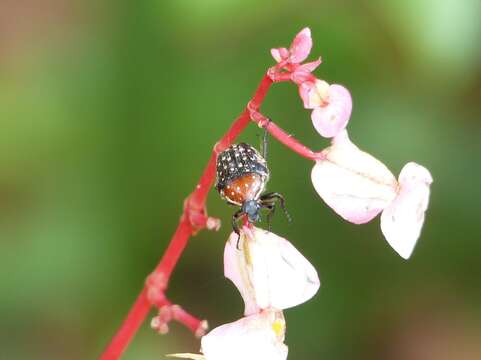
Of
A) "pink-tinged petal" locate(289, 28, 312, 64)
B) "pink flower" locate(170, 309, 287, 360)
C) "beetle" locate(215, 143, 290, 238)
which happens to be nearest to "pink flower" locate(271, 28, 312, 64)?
"pink-tinged petal" locate(289, 28, 312, 64)

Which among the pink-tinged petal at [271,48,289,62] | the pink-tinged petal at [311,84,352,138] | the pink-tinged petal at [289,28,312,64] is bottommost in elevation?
the pink-tinged petal at [311,84,352,138]

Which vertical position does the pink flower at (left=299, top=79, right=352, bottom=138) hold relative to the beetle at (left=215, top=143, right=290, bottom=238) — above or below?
above

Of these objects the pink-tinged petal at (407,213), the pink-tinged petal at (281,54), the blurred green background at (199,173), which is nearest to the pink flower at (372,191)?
the pink-tinged petal at (407,213)

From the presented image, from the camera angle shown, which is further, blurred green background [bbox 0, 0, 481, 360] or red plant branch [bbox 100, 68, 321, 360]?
blurred green background [bbox 0, 0, 481, 360]

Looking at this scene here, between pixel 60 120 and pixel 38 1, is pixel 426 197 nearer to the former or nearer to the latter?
pixel 60 120

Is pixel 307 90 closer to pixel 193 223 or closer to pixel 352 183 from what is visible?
pixel 352 183

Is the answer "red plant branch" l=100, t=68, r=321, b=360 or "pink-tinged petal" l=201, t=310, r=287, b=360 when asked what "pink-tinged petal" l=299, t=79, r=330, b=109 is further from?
"pink-tinged petal" l=201, t=310, r=287, b=360

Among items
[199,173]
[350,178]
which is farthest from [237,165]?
[199,173]

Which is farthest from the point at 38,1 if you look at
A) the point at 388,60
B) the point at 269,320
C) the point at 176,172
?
the point at 269,320
